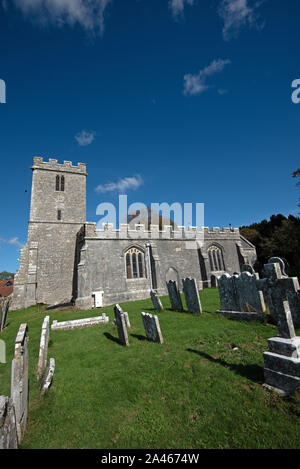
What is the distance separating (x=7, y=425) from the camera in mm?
2297

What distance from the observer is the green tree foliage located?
65.0 ft

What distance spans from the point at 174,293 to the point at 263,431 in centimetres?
756

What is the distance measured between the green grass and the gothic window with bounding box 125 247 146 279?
38.5 feet

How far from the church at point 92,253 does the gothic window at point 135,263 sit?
0.09m

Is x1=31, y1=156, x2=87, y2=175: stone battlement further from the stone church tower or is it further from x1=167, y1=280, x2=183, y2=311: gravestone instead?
x1=167, y1=280, x2=183, y2=311: gravestone

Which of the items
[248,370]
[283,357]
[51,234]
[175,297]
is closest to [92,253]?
[51,234]

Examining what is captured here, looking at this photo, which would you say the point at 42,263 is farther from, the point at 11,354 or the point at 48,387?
the point at 48,387

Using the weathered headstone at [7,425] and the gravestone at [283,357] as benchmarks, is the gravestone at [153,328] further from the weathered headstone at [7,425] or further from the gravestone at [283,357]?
the weathered headstone at [7,425]

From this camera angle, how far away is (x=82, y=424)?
3.01 meters

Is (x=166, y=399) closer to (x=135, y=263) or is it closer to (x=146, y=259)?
(x=135, y=263)

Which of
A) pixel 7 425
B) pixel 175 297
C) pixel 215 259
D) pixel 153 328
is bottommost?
pixel 7 425

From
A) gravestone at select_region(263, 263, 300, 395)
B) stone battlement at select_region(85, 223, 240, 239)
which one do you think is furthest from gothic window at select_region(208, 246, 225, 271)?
gravestone at select_region(263, 263, 300, 395)

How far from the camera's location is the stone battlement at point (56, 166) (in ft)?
71.2

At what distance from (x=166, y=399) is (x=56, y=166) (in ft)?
79.3
